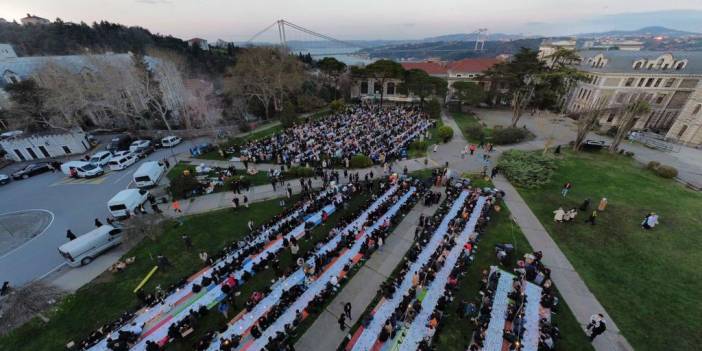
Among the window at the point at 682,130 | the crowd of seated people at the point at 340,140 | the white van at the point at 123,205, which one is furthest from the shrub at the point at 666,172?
the white van at the point at 123,205

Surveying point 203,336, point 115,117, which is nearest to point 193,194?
point 203,336

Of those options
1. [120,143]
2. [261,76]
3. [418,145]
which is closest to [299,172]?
[418,145]

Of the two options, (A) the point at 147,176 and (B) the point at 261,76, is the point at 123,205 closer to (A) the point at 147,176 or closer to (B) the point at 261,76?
(A) the point at 147,176

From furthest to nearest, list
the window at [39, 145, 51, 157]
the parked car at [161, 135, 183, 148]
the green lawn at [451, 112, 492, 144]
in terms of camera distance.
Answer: the green lawn at [451, 112, 492, 144]
the parked car at [161, 135, 183, 148]
the window at [39, 145, 51, 157]

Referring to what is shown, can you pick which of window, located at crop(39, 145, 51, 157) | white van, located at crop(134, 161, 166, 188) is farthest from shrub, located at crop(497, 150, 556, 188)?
window, located at crop(39, 145, 51, 157)

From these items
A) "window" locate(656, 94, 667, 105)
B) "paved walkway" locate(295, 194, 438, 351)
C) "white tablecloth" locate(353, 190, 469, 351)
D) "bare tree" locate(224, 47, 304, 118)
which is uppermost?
"bare tree" locate(224, 47, 304, 118)

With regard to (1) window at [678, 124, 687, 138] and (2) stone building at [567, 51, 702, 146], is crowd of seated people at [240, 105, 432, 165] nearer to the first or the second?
(2) stone building at [567, 51, 702, 146]

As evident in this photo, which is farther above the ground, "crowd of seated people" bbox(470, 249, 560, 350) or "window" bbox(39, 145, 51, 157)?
"crowd of seated people" bbox(470, 249, 560, 350)

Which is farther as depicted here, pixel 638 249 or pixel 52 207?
pixel 52 207
